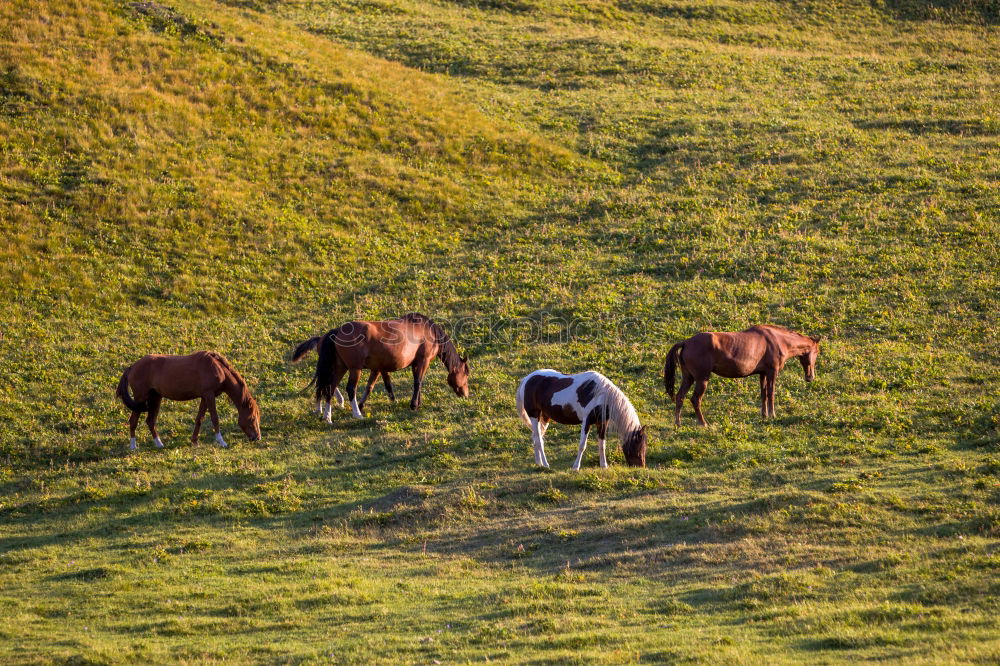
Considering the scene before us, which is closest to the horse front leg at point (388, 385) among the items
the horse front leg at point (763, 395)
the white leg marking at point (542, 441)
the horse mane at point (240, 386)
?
the horse mane at point (240, 386)

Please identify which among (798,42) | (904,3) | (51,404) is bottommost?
(51,404)

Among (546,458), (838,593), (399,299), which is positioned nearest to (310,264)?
(399,299)

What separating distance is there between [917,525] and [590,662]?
7.56 metres

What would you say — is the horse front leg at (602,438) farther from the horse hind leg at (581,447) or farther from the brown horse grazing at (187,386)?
the brown horse grazing at (187,386)

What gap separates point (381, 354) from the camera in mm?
24609

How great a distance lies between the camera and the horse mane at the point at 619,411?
19953 millimetres

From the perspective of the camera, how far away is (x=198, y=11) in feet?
164

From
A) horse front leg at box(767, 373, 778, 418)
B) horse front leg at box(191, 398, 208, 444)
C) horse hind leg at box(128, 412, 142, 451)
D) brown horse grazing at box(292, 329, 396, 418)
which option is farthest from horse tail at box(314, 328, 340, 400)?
horse front leg at box(767, 373, 778, 418)

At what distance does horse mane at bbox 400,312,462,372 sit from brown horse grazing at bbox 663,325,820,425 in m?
5.18

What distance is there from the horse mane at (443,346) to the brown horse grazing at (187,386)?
4394 mm

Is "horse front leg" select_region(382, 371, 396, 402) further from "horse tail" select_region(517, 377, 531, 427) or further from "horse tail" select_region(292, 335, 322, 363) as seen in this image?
"horse tail" select_region(517, 377, 531, 427)

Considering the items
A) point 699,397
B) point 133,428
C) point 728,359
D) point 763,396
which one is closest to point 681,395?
point 699,397

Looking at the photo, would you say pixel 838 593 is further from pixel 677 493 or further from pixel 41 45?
pixel 41 45

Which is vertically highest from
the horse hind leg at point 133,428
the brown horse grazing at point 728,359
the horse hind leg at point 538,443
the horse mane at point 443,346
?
the brown horse grazing at point 728,359
